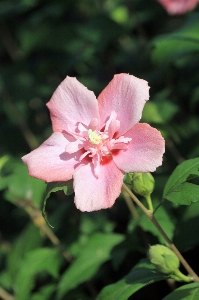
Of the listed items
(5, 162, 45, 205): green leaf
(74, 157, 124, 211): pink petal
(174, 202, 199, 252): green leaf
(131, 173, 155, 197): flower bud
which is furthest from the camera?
(5, 162, 45, 205): green leaf

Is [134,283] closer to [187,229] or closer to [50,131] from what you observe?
[187,229]

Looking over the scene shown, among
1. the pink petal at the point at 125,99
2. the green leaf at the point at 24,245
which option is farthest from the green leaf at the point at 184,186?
the green leaf at the point at 24,245

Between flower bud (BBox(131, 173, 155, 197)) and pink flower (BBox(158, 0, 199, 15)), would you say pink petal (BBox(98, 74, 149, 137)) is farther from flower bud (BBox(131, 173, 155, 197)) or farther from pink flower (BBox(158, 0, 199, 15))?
pink flower (BBox(158, 0, 199, 15))

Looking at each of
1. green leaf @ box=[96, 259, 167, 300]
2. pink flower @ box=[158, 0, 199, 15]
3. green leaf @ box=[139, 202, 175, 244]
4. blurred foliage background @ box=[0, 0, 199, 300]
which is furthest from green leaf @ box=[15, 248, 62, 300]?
pink flower @ box=[158, 0, 199, 15]

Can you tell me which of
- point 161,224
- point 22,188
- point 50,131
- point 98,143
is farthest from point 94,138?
point 50,131

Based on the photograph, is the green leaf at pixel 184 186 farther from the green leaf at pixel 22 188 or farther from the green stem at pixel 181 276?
the green leaf at pixel 22 188

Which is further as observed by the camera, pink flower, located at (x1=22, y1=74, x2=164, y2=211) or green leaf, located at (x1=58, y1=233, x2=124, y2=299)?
green leaf, located at (x1=58, y1=233, x2=124, y2=299)
